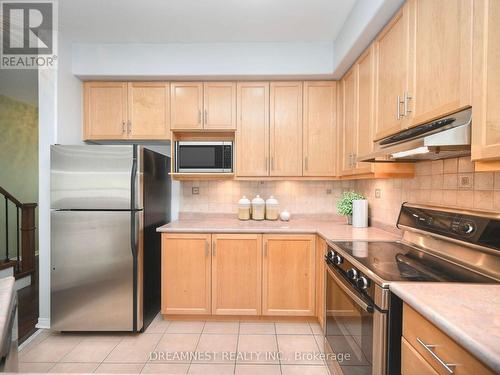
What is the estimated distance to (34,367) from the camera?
2.01 metres

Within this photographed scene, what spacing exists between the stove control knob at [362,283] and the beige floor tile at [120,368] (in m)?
1.64

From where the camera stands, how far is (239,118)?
2863mm

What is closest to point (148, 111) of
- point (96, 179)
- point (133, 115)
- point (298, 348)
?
point (133, 115)

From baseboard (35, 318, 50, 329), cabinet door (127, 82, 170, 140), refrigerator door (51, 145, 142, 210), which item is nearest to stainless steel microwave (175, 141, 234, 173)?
cabinet door (127, 82, 170, 140)

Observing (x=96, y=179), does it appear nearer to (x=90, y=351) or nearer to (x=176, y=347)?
(x=90, y=351)

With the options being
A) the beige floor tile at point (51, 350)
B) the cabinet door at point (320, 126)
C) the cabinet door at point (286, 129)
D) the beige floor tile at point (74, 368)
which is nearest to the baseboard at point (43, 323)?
the beige floor tile at point (51, 350)

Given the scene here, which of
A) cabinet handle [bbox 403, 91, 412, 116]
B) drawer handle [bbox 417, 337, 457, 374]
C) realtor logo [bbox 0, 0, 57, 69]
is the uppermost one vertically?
realtor logo [bbox 0, 0, 57, 69]

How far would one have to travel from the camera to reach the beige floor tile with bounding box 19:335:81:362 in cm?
209

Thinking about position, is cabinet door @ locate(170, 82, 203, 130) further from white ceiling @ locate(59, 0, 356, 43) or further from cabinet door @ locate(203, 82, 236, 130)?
white ceiling @ locate(59, 0, 356, 43)

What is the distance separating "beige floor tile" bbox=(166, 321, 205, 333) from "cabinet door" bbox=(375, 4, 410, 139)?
221cm

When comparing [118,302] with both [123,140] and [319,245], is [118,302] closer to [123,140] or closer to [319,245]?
[123,140]

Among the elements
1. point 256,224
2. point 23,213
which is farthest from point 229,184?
point 23,213

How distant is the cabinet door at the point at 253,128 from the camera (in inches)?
113

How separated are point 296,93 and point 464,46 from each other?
1.78m
